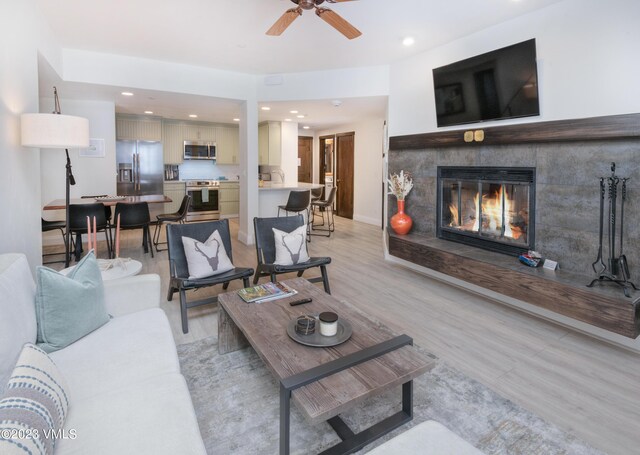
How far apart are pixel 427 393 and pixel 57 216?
21.3 feet

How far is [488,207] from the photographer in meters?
3.92

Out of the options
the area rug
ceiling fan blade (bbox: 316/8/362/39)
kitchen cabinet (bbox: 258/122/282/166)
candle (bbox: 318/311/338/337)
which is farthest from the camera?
kitchen cabinet (bbox: 258/122/282/166)

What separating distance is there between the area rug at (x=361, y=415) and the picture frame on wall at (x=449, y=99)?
9.01 ft

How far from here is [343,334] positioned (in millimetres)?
1924

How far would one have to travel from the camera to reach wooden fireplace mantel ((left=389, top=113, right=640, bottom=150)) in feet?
8.75

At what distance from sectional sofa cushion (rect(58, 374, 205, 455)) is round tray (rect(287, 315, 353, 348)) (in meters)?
0.60

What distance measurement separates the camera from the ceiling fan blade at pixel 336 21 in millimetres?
2752

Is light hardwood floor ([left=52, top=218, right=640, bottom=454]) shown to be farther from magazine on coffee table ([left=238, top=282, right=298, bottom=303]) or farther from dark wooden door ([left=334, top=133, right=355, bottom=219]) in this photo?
dark wooden door ([left=334, top=133, right=355, bottom=219])

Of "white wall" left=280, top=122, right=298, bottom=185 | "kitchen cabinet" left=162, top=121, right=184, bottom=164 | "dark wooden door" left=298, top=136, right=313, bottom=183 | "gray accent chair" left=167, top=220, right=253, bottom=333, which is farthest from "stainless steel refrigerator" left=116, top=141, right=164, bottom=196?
"gray accent chair" left=167, top=220, right=253, bottom=333

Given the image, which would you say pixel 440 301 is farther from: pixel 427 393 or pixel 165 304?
pixel 165 304

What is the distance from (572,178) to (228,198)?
722cm

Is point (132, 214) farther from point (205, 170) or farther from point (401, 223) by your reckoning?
point (205, 170)

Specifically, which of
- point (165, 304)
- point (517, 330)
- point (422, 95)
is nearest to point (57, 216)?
point (165, 304)

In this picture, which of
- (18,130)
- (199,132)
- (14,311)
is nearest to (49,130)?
(18,130)
